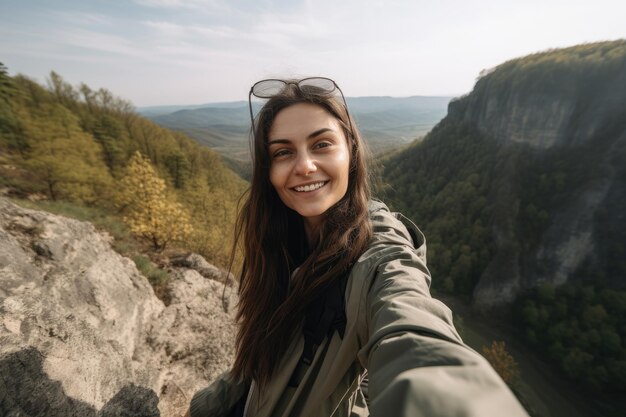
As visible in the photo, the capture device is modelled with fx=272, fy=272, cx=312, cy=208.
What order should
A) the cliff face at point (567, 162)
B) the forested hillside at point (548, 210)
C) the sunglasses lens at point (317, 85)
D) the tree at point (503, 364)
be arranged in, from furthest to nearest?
the cliff face at point (567, 162) → the forested hillside at point (548, 210) → the tree at point (503, 364) → the sunglasses lens at point (317, 85)

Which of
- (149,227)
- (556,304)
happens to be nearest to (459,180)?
(556,304)

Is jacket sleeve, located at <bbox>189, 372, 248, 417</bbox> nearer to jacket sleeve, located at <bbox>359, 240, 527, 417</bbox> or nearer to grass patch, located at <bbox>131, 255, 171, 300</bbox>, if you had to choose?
jacket sleeve, located at <bbox>359, 240, 527, 417</bbox>

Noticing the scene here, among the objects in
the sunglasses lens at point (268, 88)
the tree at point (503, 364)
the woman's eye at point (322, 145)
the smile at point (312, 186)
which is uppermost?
the sunglasses lens at point (268, 88)

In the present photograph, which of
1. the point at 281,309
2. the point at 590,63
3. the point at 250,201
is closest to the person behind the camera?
the point at 281,309

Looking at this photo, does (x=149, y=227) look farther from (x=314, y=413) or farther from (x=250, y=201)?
(x=314, y=413)

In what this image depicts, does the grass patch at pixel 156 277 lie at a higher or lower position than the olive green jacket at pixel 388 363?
lower

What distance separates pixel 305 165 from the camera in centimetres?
163

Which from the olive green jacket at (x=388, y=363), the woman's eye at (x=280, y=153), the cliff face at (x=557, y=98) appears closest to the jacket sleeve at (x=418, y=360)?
the olive green jacket at (x=388, y=363)

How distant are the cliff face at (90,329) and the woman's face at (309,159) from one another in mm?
1867

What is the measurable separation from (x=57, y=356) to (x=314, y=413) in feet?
5.86

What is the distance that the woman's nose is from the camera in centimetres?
163

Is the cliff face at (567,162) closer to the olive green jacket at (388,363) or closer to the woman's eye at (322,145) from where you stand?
the olive green jacket at (388,363)

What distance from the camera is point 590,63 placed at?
41.5 meters

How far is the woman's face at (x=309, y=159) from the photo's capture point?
1680mm
